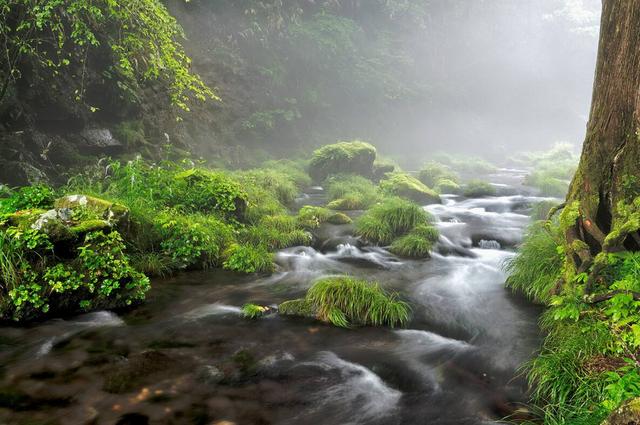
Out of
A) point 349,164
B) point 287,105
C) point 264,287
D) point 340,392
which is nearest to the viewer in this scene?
point 340,392

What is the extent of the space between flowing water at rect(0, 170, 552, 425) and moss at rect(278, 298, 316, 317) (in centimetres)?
16

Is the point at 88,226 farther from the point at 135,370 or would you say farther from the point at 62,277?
the point at 135,370

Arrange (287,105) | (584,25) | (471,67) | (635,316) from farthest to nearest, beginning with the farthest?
(584,25)
(471,67)
(287,105)
(635,316)

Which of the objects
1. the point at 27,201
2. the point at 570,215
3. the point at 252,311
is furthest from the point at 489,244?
the point at 27,201

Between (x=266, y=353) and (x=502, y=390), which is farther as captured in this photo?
(x=266, y=353)

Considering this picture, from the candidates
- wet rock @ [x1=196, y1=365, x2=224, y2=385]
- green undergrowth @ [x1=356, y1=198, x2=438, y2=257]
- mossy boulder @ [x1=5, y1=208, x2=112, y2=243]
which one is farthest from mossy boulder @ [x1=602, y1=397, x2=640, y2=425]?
green undergrowth @ [x1=356, y1=198, x2=438, y2=257]

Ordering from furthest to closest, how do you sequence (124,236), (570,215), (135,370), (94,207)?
(124,236) → (94,207) → (570,215) → (135,370)

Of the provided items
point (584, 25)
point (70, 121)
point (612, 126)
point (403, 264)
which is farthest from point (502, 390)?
point (584, 25)

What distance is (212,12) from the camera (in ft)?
72.7

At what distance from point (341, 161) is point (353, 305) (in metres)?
13.1

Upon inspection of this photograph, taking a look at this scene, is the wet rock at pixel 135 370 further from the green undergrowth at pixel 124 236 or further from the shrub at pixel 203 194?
the shrub at pixel 203 194

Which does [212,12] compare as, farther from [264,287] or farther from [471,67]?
[471,67]

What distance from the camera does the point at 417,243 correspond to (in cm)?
862

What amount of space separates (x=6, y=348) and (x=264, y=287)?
3454 mm
